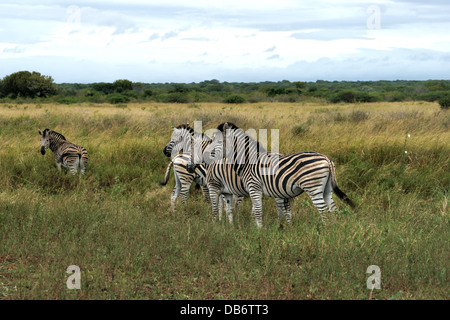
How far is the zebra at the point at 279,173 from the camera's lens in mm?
6766

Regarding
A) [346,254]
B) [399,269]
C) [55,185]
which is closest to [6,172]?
[55,185]

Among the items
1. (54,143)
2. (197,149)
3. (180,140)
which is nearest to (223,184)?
(197,149)

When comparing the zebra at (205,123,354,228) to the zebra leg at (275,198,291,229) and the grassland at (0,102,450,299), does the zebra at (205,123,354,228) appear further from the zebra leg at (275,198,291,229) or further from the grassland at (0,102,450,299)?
the grassland at (0,102,450,299)

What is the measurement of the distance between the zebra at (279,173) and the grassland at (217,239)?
356 millimetres

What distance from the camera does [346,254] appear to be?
548 centimetres

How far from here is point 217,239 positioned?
607 centimetres

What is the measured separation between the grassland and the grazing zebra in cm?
29

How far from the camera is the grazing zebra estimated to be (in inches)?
405

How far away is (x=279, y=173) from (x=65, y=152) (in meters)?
5.93

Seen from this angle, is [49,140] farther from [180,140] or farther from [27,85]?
[27,85]

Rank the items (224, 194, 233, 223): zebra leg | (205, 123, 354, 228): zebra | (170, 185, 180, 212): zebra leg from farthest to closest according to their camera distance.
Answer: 1. (170, 185, 180, 212): zebra leg
2. (224, 194, 233, 223): zebra leg
3. (205, 123, 354, 228): zebra

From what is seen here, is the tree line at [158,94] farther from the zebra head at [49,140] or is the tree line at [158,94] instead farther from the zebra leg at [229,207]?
the zebra leg at [229,207]

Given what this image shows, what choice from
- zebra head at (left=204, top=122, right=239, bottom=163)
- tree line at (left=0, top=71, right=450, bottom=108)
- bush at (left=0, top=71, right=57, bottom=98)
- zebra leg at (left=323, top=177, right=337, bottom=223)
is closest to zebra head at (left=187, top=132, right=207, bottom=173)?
zebra head at (left=204, top=122, right=239, bottom=163)
